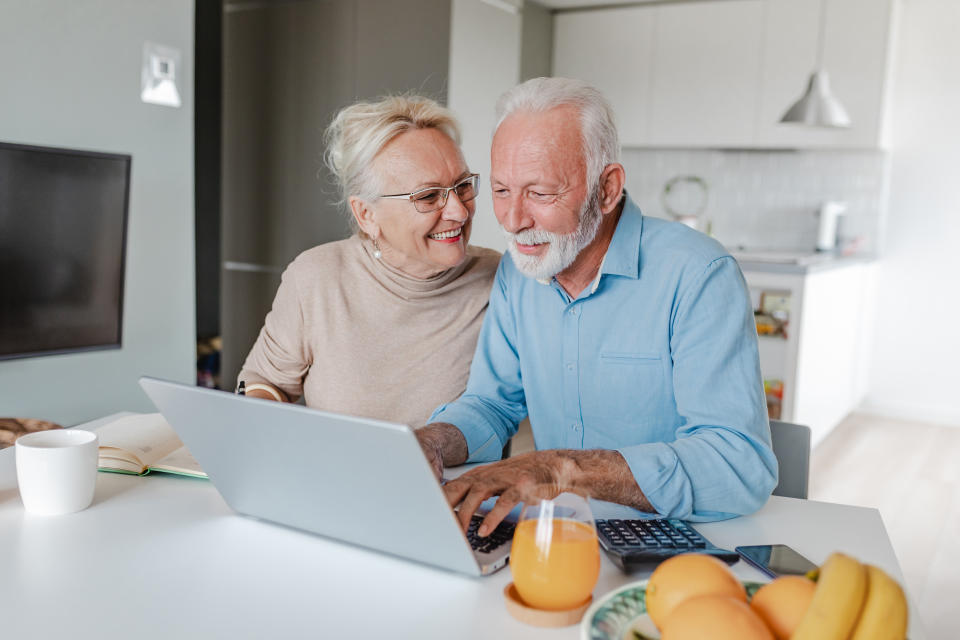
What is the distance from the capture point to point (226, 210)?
4.41m

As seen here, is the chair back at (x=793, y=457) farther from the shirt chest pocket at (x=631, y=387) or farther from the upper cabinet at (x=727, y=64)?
→ the upper cabinet at (x=727, y=64)

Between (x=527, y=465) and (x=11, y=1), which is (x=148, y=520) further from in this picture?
(x=11, y=1)

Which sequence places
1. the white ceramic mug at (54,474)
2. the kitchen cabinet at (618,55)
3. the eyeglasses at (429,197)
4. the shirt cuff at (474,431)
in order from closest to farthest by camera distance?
the white ceramic mug at (54,474) → the shirt cuff at (474,431) → the eyeglasses at (429,197) → the kitchen cabinet at (618,55)

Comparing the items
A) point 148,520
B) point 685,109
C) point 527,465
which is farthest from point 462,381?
point 685,109

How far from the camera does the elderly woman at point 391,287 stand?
173 cm

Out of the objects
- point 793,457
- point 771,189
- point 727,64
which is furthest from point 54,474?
point 771,189

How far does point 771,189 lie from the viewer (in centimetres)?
488

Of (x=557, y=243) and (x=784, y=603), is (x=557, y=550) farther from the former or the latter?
(x=557, y=243)

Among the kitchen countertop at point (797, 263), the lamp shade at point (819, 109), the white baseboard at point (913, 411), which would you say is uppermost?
the lamp shade at point (819, 109)

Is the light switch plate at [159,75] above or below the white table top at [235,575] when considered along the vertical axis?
above

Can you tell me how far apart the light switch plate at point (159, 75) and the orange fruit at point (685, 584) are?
2.67 meters

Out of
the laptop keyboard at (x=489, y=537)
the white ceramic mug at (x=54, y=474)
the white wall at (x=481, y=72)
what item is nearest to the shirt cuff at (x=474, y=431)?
the laptop keyboard at (x=489, y=537)

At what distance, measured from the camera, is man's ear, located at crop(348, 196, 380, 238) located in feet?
5.95

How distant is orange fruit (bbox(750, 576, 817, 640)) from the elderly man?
1.52ft
